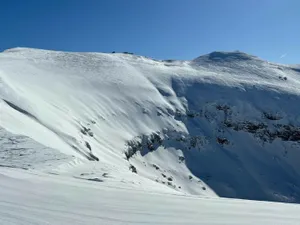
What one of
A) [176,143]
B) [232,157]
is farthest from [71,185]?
[232,157]

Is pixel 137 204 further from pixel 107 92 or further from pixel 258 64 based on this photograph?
pixel 258 64

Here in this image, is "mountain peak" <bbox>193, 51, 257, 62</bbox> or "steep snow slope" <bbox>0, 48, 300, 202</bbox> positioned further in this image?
"mountain peak" <bbox>193, 51, 257, 62</bbox>

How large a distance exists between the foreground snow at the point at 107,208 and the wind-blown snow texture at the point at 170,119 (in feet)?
23.9

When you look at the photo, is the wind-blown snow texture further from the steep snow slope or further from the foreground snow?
the foreground snow

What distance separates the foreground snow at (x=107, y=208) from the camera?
369 centimetres

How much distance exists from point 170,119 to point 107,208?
2658cm

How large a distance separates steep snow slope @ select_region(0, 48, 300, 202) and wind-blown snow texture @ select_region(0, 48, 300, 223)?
4.1 inches

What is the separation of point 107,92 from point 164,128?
6633mm

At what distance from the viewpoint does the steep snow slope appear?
20984 mm

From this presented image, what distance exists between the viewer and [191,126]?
31219 mm

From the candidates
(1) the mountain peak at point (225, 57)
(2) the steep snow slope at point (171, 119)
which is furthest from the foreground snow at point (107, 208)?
(1) the mountain peak at point (225, 57)

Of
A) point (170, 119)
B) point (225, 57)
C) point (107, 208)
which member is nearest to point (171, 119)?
point (170, 119)

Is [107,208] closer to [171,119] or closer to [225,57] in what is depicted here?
[171,119]

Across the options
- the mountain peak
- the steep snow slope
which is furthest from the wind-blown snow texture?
the mountain peak
